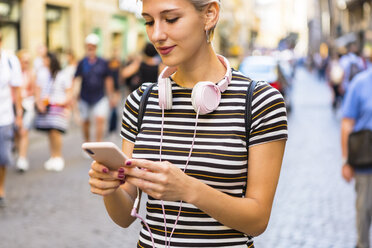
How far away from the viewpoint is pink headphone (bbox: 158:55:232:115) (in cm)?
184

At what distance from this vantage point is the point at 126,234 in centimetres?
554

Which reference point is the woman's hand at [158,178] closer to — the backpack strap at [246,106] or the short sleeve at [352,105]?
the backpack strap at [246,106]

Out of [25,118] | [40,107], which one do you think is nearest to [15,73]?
[40,107]

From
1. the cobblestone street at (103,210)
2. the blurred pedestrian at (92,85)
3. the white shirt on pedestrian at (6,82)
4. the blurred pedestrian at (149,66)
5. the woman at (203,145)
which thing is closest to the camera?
the woman at (203,145)

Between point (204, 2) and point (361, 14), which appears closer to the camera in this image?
point (204, 2)

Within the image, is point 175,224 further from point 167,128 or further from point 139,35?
point 139,35

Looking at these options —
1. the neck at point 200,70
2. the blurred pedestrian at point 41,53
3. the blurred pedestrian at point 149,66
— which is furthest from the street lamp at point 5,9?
the neck at point 200,70

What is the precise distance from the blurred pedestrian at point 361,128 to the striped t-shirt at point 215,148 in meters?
2.62

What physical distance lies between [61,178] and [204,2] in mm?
6728

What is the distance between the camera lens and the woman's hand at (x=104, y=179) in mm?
1720

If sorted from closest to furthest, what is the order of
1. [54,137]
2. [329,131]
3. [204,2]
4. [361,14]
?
[204,2], [54,137], [329,131], [361,14]

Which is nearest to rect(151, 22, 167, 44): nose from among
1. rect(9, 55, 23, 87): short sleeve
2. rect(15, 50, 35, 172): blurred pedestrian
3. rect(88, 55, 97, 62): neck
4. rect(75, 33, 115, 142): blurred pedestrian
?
rect(9, 55, 23, 87): short sleeve

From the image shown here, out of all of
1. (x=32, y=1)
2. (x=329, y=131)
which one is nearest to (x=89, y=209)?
(x=329, y=131)

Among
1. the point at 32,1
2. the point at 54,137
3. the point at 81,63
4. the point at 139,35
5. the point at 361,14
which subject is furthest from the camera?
the point at 361,14
